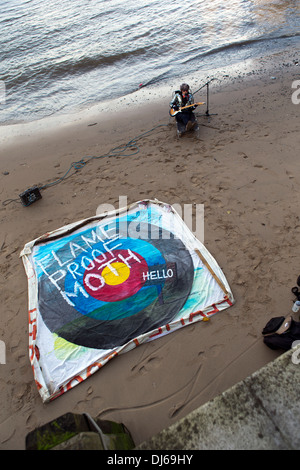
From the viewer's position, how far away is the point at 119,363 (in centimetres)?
363

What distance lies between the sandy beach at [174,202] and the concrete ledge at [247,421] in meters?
0.86

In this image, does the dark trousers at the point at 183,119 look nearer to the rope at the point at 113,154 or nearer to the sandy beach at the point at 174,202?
the sandy beach at the point at 174,202

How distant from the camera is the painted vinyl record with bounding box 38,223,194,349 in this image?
3941 mm

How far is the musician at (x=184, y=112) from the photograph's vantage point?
7.51m

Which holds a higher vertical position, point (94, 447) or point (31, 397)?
point (94, 447)

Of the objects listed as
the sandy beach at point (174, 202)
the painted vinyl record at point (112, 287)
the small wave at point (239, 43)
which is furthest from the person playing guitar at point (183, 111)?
the small wave at point (239, 43)

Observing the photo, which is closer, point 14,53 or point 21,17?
point 14,53

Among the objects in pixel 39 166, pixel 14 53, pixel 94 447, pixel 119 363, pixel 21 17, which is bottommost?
pixel 119 363

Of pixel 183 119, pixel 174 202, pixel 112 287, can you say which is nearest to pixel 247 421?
pixel 112 287

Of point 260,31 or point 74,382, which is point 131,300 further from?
point 260,31

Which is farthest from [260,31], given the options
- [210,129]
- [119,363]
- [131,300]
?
[119,363]
